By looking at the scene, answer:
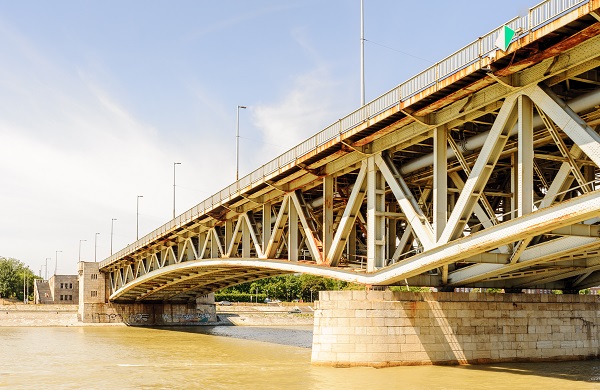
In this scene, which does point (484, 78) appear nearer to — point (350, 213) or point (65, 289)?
point (350, 213)

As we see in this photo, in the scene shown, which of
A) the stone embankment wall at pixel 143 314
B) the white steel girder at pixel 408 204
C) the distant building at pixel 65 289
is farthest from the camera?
the distant building at pixel 65 289

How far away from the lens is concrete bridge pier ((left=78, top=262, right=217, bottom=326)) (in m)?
79.8

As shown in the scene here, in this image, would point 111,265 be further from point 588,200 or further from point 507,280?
point 588,200

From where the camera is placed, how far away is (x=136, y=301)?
8100 cm

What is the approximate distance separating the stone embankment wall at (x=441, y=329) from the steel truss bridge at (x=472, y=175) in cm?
93

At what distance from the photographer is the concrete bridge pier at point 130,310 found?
79750mm

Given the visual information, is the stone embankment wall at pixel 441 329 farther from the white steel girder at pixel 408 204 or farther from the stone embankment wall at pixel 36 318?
the stone embankment wall at pixel 36 318

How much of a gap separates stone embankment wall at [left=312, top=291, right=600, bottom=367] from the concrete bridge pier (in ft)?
180

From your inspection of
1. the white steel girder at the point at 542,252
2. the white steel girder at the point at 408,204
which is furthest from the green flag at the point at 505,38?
the white steel girder at the point at 408,204

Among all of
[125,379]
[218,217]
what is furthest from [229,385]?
[218,217]

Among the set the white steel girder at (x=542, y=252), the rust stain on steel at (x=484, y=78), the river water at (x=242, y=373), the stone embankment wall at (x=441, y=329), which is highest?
the rust stain on steel at (x=484, y=78)

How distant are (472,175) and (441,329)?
8.86 metres

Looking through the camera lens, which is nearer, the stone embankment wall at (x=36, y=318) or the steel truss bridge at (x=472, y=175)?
the steel truss bridge at (x=472, y=175)

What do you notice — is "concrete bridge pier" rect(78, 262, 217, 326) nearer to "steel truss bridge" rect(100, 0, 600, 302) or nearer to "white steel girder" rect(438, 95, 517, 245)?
"steel truss bridge" rect(100, 0, 600, 302)
